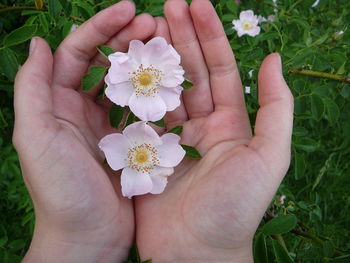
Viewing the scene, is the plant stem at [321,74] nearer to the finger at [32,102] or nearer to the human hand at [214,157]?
the human hand at [214,157]

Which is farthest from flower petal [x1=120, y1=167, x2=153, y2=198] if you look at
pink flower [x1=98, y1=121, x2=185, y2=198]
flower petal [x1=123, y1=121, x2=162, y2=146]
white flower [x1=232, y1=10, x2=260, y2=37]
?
white flower [x1=232, y1=10, x2=260, y2=37]

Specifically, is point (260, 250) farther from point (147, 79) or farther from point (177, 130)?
point (147, 79)

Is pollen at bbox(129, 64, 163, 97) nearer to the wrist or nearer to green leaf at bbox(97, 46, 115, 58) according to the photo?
green leaf at bbox(97, 46, 115, 58)

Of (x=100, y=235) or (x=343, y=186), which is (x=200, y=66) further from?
(x=343, y=186)

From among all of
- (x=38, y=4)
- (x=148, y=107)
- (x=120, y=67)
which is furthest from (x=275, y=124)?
(x=38, y=4)

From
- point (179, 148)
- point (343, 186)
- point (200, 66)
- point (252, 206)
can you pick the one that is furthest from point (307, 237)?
point (343, 186)

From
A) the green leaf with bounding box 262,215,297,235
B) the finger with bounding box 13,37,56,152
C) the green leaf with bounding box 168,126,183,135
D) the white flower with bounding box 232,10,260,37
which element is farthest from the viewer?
the white flower with bounding box 232,10,260,37
